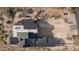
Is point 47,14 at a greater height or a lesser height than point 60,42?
greater

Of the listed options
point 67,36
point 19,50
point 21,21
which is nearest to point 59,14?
point 67,36
